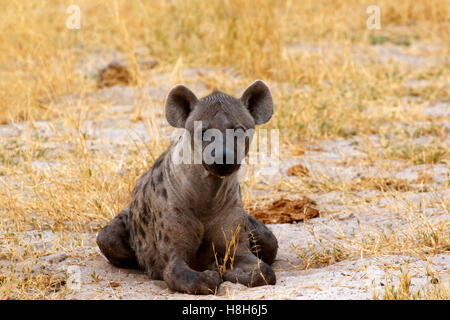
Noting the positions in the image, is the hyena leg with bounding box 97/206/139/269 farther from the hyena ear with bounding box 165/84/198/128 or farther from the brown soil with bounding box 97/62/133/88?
the brown soil with bounding box 97/62/133/88

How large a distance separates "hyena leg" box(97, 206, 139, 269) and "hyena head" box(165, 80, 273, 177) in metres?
1.06

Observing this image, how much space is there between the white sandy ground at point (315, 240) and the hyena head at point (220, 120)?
0.78m

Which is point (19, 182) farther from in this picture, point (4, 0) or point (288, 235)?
point (4, 0)

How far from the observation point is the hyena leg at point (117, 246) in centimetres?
514

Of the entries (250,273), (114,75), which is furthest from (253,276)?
(114,75)

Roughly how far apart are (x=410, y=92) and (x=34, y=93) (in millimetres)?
4851

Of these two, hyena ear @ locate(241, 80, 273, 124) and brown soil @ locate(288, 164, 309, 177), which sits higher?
hyena ear @ locate(241, 80, 273, 124)

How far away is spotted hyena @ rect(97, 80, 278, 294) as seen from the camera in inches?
174

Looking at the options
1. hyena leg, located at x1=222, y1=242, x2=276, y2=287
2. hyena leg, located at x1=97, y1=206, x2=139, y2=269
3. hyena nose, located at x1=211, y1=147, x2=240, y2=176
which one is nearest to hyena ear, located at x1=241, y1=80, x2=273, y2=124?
hyena nose, located at x1=211, y1=147, x2=240, y2=176

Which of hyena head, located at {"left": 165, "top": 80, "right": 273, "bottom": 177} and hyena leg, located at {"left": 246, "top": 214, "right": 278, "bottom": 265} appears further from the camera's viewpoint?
hyena leg, located at {"left": 246, "top": 214, "right": 278, "bottom": 265}

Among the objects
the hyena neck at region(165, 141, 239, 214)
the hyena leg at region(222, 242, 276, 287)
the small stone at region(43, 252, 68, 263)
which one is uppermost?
the hyena neck at region(165, 141, 239, 214)

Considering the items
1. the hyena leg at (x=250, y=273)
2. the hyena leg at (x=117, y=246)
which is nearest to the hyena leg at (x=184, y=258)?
the hyena leg at (x=250, y=273)

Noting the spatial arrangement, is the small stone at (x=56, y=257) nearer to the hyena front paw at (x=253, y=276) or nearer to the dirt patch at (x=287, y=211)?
the hyena front paw at (x=253, y=276)
